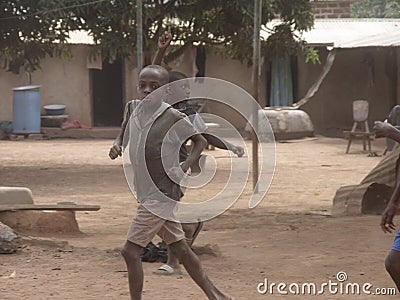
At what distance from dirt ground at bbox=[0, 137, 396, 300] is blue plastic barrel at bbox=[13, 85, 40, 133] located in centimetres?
816

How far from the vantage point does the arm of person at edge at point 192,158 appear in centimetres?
493

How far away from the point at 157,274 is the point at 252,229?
8.41 ft

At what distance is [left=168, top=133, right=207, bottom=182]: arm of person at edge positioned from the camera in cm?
493

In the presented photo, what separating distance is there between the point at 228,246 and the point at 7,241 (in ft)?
6.06

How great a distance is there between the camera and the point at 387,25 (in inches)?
959

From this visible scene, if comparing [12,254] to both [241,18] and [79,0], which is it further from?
[241,18]

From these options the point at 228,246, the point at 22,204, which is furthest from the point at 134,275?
the point at 22,204

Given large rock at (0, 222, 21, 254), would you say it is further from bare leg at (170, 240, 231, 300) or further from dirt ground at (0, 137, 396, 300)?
bare leg at (170, 240, 231, 300)

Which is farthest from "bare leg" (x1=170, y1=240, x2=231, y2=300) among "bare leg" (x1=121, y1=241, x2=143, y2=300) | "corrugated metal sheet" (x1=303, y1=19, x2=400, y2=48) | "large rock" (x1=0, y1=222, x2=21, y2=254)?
"corrugated metal sheet" (x1=303, y1=19, x2=400, y2=48)

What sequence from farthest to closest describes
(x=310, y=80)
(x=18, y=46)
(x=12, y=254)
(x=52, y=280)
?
(x=310, y=80), (x=18, y=46), (x=12, y=254), (x=52, y=280)

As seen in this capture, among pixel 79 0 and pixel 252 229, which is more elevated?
pixel 79 0

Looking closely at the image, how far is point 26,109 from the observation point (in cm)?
2223

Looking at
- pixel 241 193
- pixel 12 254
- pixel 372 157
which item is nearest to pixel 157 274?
pixel 12 254

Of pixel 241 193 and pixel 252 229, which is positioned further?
pixel 241 193
